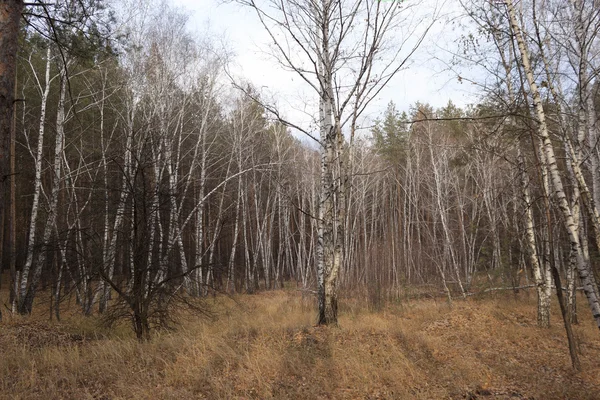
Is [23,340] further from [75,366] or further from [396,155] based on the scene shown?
[396,155]

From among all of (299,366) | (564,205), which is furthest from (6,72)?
(564,205)

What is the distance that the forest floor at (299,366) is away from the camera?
14.6ft

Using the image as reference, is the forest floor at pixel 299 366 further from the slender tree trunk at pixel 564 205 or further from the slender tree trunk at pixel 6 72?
the slender tree trunk at pixel 6 72

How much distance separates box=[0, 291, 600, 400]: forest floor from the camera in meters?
4.45

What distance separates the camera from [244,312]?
37.4 ft

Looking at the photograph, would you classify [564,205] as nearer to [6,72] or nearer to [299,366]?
[299,366]

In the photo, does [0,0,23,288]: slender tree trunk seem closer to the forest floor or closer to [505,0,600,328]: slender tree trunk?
the forest floor

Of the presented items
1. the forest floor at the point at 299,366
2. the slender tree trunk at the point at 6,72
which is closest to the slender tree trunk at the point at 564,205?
the forest floor at the point at 299,366

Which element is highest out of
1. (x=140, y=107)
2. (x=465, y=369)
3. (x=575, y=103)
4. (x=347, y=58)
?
(x=140, y=107)

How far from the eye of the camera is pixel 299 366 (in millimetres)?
5098

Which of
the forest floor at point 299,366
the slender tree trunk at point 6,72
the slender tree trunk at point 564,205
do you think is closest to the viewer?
the slender tree trunk at point 6,72

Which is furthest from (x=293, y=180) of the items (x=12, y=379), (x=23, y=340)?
(x=12, y=379)

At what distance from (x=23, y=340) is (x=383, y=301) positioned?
9070mm

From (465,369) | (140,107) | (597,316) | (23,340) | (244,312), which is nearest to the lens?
(597,316)
